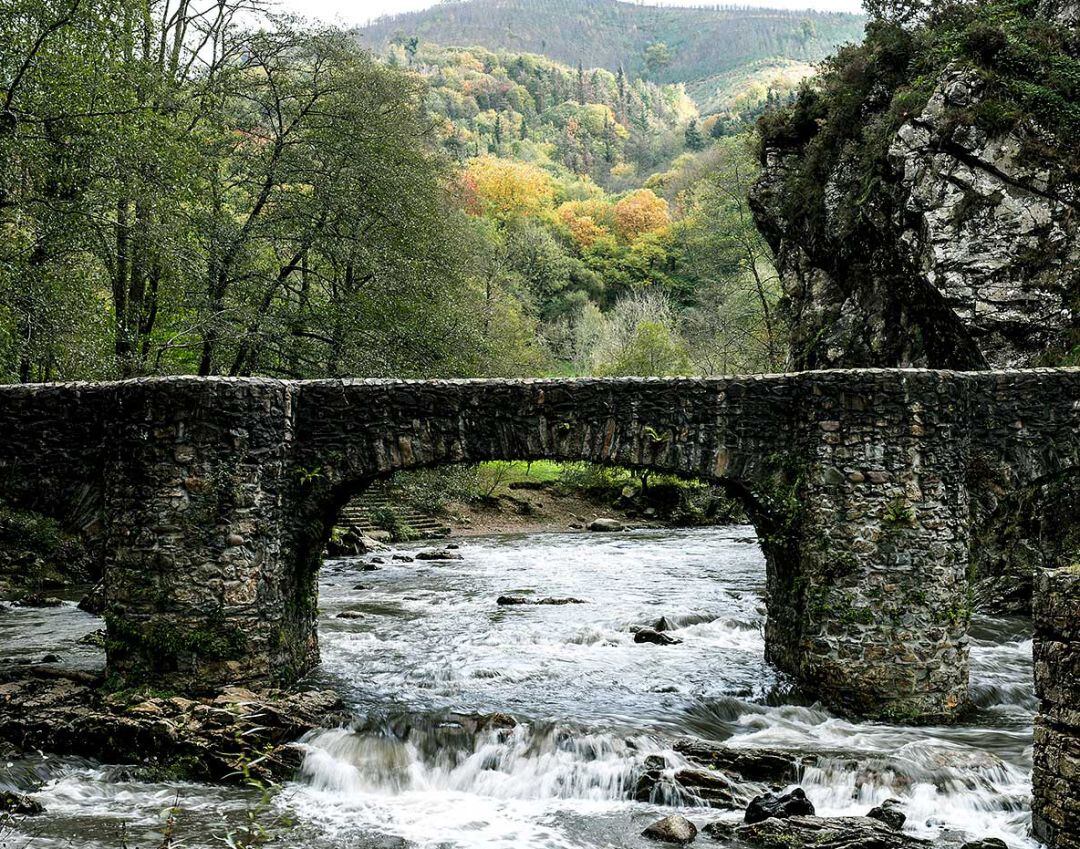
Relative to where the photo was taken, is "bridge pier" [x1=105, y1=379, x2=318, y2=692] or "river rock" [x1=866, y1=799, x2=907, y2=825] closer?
"river rock" [x1=866, y1=799, x2=907, y2=825]

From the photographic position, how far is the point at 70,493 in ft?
34.8

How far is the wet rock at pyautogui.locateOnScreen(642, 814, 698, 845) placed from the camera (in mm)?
7535

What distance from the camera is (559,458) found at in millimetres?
10781

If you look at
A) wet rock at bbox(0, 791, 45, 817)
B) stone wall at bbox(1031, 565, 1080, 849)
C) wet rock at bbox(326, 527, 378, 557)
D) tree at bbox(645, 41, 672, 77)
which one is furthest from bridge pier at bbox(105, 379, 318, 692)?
tree at bbox(645, 41, 672, 77)

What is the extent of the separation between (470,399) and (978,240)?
12312 mm

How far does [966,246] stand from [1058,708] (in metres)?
14.3

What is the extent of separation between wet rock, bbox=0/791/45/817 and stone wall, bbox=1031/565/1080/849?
7774 mm

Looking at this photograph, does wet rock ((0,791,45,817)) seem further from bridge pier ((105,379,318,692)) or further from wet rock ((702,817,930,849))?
wet rock ((702,817,930,849))

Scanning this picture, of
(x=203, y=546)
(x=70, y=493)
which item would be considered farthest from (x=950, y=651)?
(x=70, y=493)

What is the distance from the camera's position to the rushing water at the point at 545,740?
26.2ft

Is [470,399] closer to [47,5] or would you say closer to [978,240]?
[47,5]

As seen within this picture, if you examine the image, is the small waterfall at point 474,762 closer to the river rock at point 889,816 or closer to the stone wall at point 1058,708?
the river rock at point 889,816

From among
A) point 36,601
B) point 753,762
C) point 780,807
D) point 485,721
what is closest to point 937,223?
point 753,762

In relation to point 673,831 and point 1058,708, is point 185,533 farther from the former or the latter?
point 1058,708
